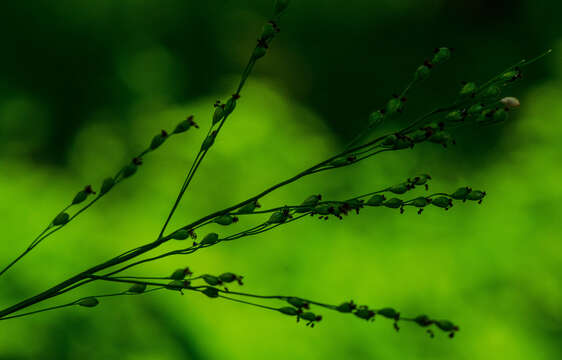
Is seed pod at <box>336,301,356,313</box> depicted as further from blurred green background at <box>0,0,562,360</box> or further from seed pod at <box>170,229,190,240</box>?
blurred green background at <box>0,0,562,360</box>

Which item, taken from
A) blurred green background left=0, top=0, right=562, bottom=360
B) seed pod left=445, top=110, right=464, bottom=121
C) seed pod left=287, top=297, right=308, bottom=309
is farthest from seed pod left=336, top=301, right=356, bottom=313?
blurred green background left=0, top=0, right=562, bottom=360

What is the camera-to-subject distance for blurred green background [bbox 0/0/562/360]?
3.10ft

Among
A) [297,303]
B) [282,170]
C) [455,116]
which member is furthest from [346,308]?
[282,170]

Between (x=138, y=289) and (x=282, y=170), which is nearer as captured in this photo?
(x=138, y=289)

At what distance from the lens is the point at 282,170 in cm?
109

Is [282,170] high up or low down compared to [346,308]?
up

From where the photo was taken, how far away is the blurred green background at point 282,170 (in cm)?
95

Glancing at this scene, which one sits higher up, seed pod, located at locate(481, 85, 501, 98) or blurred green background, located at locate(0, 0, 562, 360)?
blurred green background, located at locate(0, 0, 562, 360)

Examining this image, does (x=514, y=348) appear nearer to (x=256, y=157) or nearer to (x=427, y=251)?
(x=427, y=251)

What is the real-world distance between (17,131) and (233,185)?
0.37m

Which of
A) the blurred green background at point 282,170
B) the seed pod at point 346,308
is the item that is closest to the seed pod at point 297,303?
the seed pod at point 346,308

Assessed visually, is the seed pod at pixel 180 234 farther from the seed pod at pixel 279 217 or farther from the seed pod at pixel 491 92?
the seed pod at pixel 491 92

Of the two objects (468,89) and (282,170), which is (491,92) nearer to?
(468,89)

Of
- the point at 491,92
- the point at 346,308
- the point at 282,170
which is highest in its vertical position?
the point at 282,170
